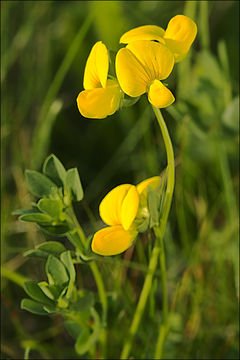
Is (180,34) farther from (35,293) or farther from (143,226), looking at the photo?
(35,293)

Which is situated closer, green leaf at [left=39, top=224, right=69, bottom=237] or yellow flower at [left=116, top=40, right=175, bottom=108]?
yellow flower at [left=116, top=40, right=175, bottom=108]

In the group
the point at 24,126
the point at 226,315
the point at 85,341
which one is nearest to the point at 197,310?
the point at 226,315

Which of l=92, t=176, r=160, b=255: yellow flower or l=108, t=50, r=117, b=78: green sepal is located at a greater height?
l=108, t=50, r=117, b=78: green sepal

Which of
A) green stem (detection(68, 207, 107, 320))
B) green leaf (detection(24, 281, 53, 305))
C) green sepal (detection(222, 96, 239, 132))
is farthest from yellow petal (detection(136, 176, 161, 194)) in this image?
green sepal (detection(222, 96, 239, 132))

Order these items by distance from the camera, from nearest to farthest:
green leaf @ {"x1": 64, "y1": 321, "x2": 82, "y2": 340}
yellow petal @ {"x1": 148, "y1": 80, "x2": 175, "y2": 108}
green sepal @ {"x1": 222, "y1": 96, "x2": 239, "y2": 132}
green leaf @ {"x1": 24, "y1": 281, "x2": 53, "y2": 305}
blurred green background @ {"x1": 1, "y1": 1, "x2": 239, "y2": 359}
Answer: yellow petal @ {"x1": 148, "y1": 80, "x2": 175, "y2": 108} < green leaf @ {"x1": 24, "y1": 281, "x2": 53, "y2": 305} < green leaf @ {"x1": 64, "y1": 321, "x2": 82, "y2": 340} < blurred green background @ {"x1": 1, "y1": 1, "x2": 239, "y2": 359} < green sepal @ {"x1": 222, "y1": 96, "x2": 239, "y2": 132}

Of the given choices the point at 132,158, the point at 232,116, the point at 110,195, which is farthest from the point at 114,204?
the point at 132,158

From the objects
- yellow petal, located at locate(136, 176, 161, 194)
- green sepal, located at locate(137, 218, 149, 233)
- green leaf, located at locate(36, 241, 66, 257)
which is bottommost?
green leaf, located at locate(36, 241, 66, 257)

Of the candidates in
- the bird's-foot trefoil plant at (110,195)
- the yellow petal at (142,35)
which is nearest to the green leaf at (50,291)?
the bird's-foot trefoil plant at (110,195)

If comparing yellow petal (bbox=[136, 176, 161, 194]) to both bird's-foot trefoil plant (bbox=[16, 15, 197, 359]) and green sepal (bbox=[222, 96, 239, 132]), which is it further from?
green sepal (bbox=[222, 96, 239, 132])
